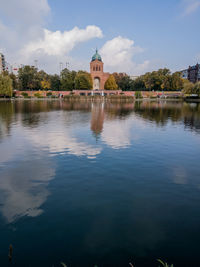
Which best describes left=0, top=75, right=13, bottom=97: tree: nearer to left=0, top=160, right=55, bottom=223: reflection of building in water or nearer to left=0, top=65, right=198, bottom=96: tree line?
left=0, top=65, right=198, bottom=96: tree line

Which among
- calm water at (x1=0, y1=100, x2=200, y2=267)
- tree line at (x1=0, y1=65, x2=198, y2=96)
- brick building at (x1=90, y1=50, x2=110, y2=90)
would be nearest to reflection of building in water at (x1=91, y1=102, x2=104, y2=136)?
calm water at (x1=0, y1=100, x2=200, y2=267)

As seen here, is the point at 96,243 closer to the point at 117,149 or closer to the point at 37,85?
the point at 117,149

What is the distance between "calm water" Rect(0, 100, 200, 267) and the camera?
4.67 m

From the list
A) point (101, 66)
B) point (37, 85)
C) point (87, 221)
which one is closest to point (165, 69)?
point (101, 66)

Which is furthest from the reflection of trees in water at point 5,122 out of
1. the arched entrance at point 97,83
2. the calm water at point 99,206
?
the arched entrance at point 97,83

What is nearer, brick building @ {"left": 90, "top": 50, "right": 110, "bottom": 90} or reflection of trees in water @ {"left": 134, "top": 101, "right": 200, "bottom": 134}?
reflection of trees in water @ {"left": 134, "top": 101, "right": 200, "bottom": 134}

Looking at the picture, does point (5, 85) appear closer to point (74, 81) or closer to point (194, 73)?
point (74, 81)

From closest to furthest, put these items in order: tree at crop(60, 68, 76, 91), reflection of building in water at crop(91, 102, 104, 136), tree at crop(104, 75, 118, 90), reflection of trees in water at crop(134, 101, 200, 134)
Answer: reflection of building in water at crop(91, 102, 104, 136), reflection of trees in water at crop(134, 101, 200, 134), tree at crop(60, 68, 76, 91), tree at crop(104, 75, 118, 90)

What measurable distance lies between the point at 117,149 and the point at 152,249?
818 cm

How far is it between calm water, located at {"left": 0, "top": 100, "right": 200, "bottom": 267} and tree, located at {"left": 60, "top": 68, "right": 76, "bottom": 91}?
111 metres

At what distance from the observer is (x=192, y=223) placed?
572 centimetres

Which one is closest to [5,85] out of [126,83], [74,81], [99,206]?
[74,81]

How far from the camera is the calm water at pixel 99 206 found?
15.3ft

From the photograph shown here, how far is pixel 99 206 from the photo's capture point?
6.47 metres
